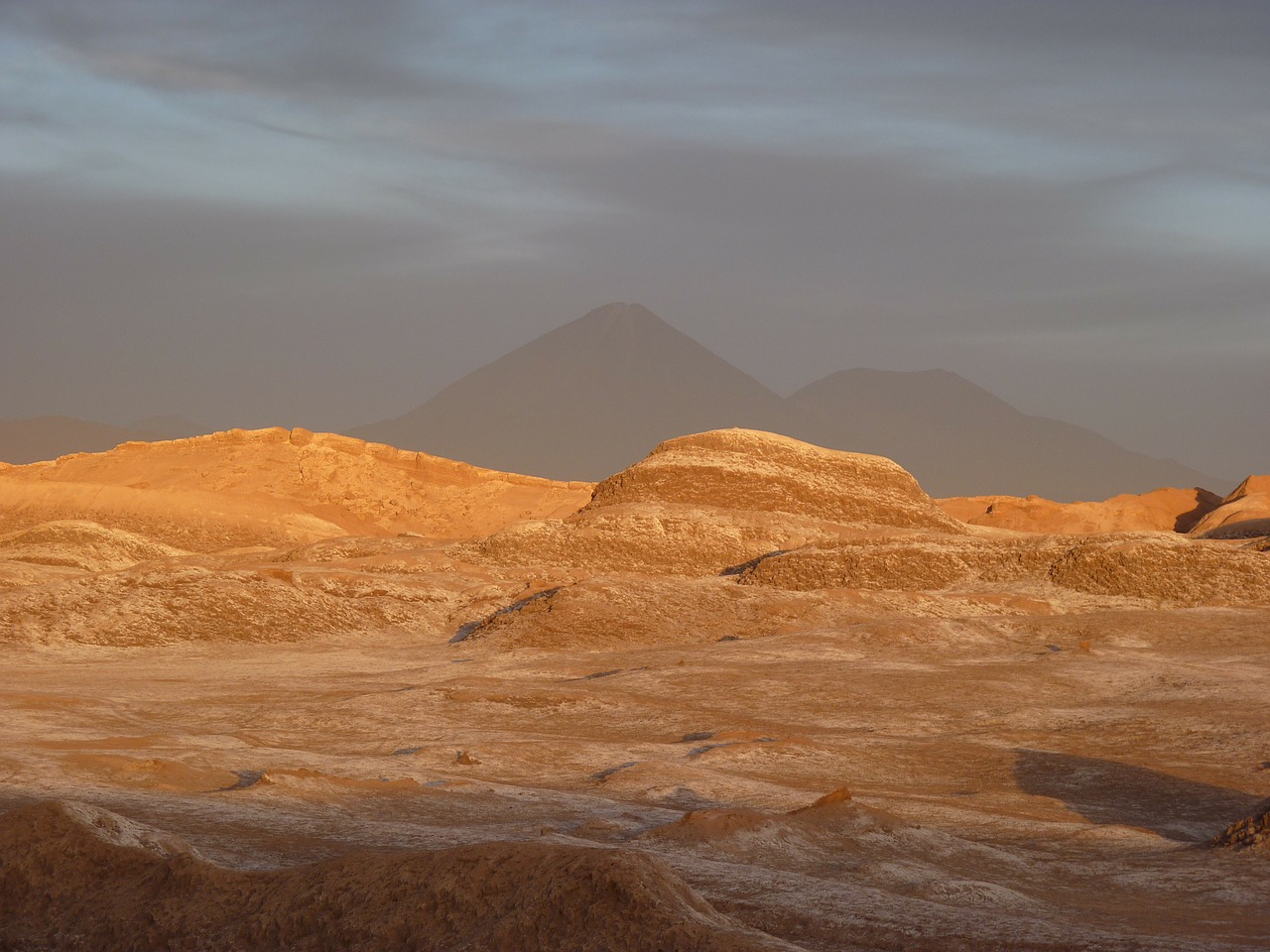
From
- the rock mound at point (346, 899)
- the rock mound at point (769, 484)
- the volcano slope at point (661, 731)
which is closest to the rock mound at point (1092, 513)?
the rock mound at point (769, 484)

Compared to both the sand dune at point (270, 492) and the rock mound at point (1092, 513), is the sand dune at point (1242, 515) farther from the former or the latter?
the sand dune at point (270, 492)

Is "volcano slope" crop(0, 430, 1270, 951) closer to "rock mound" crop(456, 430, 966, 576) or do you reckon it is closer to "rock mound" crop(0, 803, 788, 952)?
"rock mound" crop(0, 803, 788, 952)

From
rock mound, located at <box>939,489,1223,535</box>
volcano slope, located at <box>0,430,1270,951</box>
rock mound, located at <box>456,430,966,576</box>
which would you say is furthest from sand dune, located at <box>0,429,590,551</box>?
rock mound, located at <box>939,489,1223,535</box>

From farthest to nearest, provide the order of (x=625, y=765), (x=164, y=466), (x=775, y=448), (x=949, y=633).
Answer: (x=164, y=466) → (x=775, y=448) → (x=949, y=633) → (x=625, y=765)

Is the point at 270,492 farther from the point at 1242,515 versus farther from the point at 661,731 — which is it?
the point at 1242,515

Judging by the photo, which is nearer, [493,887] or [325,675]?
[493,887]

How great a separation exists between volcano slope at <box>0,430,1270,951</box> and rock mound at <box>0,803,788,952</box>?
0.02 meters

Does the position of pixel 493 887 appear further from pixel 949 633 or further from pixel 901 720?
pixel 949 633

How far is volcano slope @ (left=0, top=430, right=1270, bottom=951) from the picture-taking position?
815 cm

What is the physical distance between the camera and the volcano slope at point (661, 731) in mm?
8148

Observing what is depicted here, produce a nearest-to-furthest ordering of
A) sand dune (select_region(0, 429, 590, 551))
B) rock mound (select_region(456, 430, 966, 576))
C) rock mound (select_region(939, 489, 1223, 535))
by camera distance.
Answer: rock mound (select_region(456, 430, 966, 576))
sand dune (select_region(0, 429, 590, 551))
rock mound (select_region(939, 489, 1223, 535))

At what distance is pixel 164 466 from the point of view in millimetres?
67688

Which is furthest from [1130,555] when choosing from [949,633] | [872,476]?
[872,476]

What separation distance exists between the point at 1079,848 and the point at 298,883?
799cm
